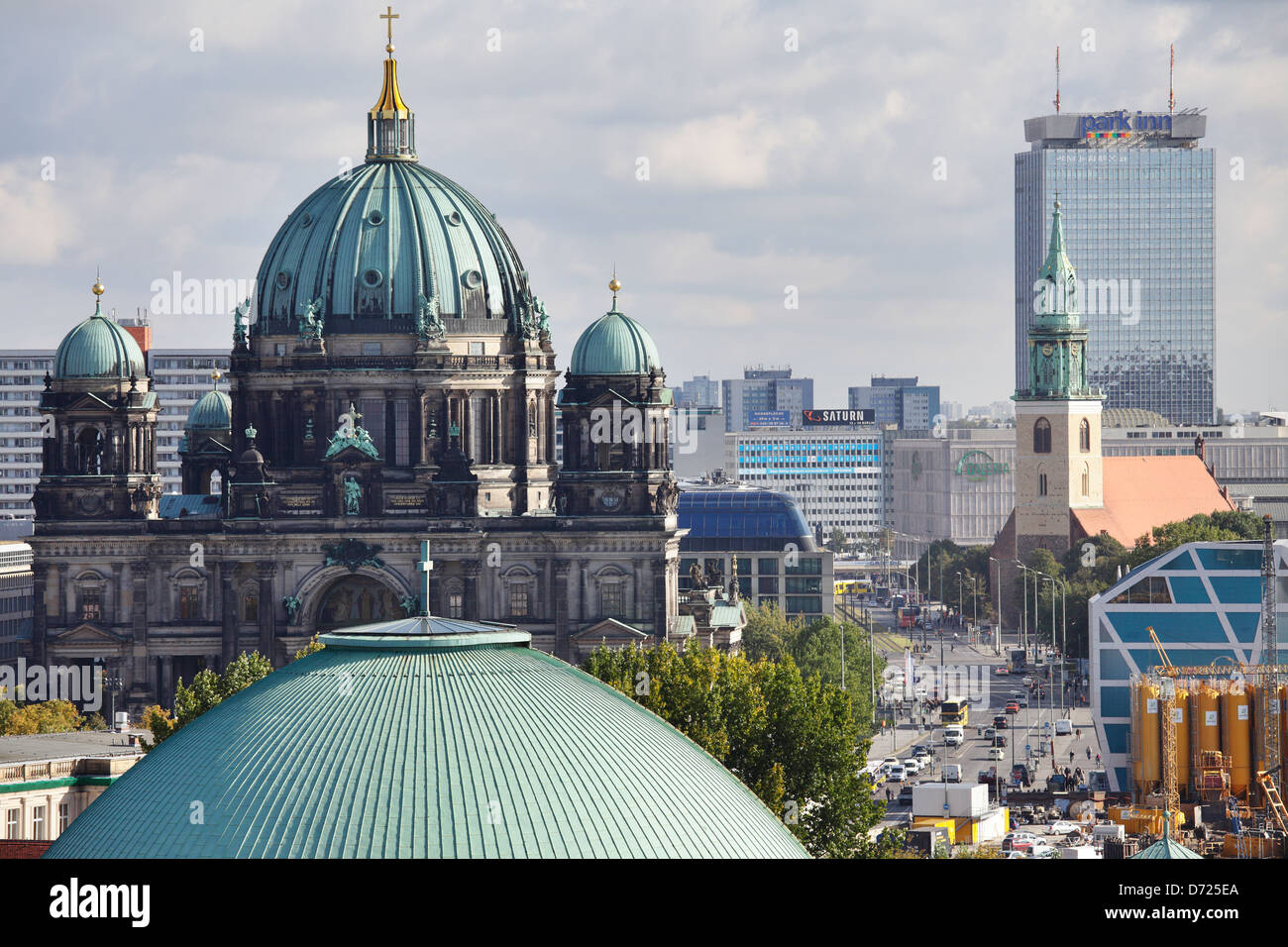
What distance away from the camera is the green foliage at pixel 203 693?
11388 centimetres

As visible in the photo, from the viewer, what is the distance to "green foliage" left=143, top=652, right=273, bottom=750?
11388 centimetres

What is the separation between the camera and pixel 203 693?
12256 cm

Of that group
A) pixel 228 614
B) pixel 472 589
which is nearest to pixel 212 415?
pixel 228 614

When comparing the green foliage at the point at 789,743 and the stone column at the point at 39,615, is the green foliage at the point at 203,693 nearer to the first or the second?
the green foliage at the point at 789,743

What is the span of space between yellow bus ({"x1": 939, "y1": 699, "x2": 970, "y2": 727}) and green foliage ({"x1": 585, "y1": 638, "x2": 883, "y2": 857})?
7558cm

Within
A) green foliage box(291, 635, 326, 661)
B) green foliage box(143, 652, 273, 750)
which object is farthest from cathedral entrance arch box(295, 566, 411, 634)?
green foliage box(143, 652, 273, 750)

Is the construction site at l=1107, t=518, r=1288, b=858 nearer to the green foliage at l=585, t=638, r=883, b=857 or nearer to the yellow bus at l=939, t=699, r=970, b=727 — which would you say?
the green foliage at l=585, t=638, r=883, b=857

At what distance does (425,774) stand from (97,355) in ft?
403

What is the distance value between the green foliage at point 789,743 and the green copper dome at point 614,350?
5334 centimetres

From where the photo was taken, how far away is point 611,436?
162875 millimetres

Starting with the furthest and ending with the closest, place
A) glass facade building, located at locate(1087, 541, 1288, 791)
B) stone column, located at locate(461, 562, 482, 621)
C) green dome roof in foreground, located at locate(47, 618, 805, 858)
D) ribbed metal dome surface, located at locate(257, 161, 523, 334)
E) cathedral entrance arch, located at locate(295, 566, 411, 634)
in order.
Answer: ribbed metal dome surface, located at locate(257, 161, 523, 334) < cathedral entrance arch, located at locate(295, 566, 411, 634) < stone column, located at locate(461, 562, 482, 621) < glass facade building, located at locate(1087, 541, 1288, 791) < green dome roof in foreground, located at locate(47, 618, 805, 858)

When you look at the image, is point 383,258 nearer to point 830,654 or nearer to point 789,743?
point 830,654
